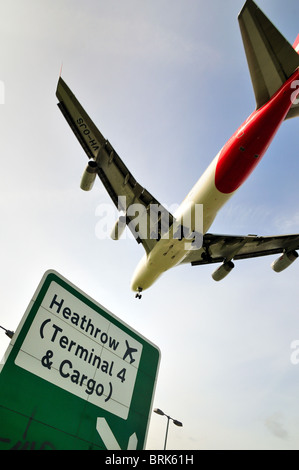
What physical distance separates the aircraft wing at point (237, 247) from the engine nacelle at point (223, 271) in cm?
44

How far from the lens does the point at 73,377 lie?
2.78 m

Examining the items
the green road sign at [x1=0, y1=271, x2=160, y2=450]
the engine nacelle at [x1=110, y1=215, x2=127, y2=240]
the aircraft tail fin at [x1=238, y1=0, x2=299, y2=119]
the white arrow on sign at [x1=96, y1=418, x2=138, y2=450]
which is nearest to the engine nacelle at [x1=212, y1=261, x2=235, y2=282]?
the engine nacelle at [x1=110, y1=215, x2=127, y2=240]

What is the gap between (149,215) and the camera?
58.9 ft

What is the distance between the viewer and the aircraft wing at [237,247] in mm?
19328

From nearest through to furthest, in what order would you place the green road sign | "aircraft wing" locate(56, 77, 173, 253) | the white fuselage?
the green road sign < the white fuselage < "aircraft wing" locate(56, 77, 173, 253)

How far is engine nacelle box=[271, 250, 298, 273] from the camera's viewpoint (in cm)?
1880

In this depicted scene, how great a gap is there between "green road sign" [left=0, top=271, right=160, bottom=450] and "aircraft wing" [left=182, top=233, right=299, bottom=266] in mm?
16384

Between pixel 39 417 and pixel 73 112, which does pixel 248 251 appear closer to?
pixel 73 112

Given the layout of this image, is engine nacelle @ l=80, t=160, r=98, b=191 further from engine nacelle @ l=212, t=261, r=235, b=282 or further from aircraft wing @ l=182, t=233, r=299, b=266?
engine nacelle @ l=212, t=261, r=235, b=282

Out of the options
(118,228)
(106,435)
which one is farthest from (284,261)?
(106,435)

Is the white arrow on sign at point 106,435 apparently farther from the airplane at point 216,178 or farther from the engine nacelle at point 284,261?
the engine nacelle at point 284,261

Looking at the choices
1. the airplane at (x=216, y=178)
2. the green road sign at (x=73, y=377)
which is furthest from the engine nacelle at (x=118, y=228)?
the green road sign at (x=73, y=377)
